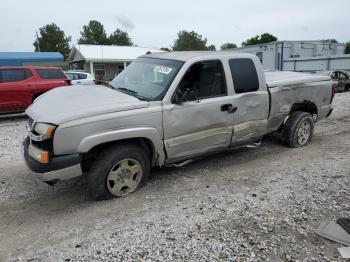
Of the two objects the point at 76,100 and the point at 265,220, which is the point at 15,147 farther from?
the point at 265,220

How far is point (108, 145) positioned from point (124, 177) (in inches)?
19.8

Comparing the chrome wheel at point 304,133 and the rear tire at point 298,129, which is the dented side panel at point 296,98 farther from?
the chrome wheel at point 304,133

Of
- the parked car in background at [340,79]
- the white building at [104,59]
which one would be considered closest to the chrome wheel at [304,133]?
the parked car in background at [340,79]

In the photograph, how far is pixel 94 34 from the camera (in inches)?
2721

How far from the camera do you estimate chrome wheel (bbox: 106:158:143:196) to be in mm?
3930

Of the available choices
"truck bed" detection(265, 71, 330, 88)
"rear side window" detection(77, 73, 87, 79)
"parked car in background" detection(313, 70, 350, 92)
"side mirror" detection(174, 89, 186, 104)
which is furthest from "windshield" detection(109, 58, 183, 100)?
"parked car in background" detection(313, 70, 350, 92)

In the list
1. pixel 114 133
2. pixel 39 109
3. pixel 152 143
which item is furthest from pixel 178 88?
pixel 39 109

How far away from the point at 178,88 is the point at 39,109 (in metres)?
1.81

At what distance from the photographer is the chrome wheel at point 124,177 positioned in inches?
155

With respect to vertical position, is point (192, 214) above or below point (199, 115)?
below

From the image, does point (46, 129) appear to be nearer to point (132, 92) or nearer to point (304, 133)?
point (132, 92)

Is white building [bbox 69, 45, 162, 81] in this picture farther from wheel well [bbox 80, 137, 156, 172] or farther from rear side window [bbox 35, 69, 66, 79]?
wheel well [bbox 80, 137, 156, 172]

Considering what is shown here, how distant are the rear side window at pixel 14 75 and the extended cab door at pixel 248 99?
26.9ft

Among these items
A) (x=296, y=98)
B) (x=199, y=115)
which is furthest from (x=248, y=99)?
(x=296, y=98)
